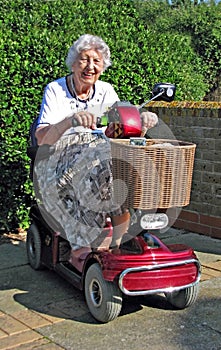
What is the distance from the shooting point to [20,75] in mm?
5293

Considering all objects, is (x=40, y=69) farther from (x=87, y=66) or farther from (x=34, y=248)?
(x=34, y=248)

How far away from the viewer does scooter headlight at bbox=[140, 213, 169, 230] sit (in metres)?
3.47

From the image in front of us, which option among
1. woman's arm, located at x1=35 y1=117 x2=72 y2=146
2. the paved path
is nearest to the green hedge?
the paved path

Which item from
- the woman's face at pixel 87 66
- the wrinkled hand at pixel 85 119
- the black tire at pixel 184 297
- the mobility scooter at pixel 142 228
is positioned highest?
the woman's face at pixel 87 66

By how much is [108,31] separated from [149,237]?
4.10 meters

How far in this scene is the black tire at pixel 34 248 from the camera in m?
4.50

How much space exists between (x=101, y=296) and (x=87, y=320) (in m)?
0.22


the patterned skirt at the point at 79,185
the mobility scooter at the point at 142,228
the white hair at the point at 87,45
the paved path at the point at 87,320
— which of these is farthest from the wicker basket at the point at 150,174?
the white hair at the point at 87,45

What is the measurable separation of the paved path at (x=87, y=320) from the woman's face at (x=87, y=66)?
4.98ft

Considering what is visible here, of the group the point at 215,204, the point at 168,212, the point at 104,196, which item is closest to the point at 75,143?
the point at 104,196

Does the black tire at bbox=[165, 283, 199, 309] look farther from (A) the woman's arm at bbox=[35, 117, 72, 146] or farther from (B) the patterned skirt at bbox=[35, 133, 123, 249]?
(A) the woman's arm at bbox=[35, 117, 72, 146]

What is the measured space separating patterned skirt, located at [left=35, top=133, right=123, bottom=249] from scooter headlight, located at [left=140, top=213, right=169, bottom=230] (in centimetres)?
16

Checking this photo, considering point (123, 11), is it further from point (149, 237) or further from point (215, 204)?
point (149, 237)

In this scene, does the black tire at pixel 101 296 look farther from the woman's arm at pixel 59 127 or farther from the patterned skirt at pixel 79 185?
the woman's arm at pixel 59 127
